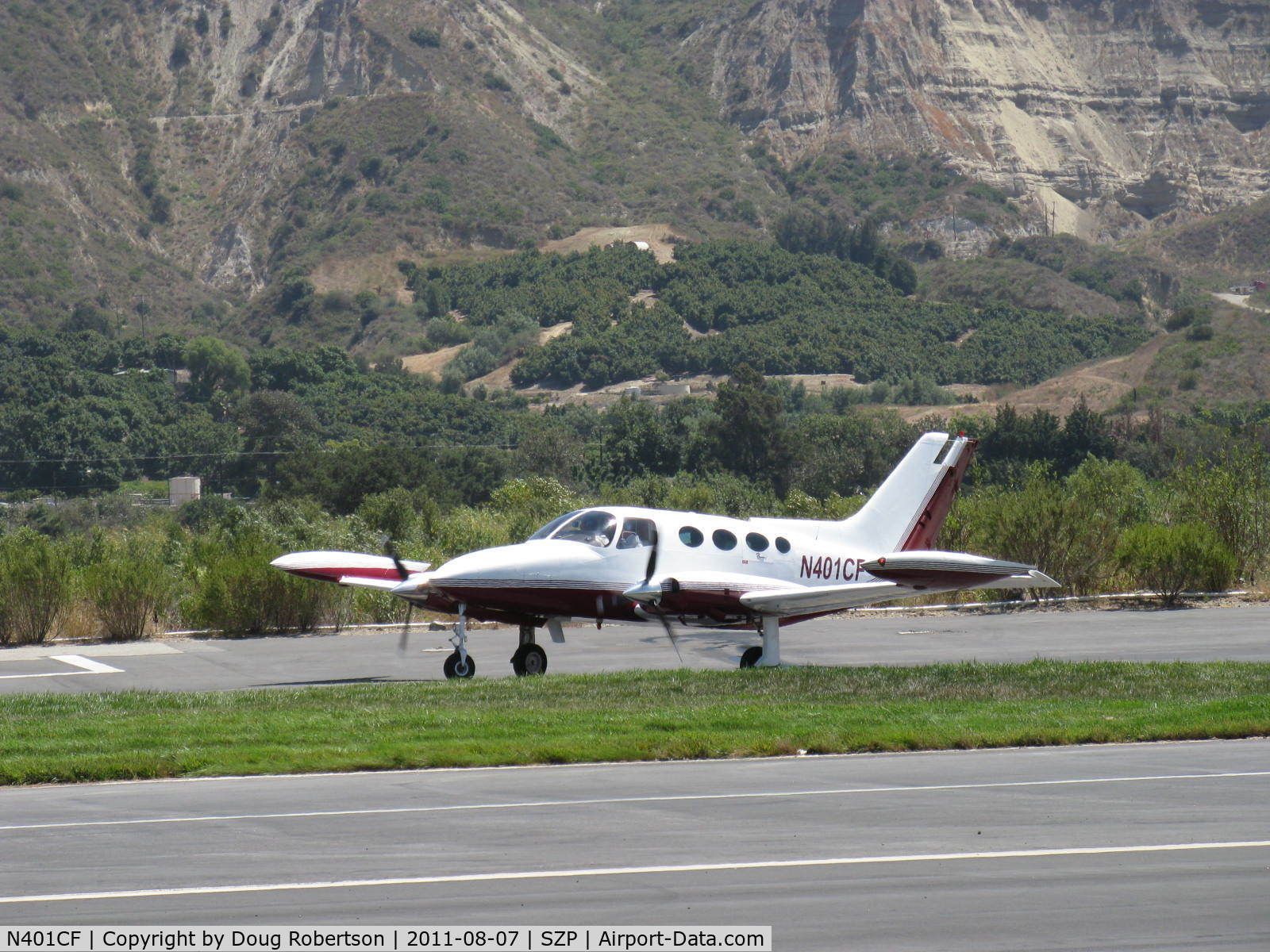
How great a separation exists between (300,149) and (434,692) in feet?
612

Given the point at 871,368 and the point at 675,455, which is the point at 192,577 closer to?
the point at 675,455

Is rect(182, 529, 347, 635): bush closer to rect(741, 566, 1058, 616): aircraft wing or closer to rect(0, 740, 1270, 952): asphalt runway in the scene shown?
rect(741, 566, 1058, 616): aircraft wing

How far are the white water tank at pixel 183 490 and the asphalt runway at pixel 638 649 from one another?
7584 centimetres

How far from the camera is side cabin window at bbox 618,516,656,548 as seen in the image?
2058 cm

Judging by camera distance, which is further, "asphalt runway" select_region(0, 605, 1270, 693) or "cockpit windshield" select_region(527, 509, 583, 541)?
"asphalt runway" select_region(0, 605, 1270, 693)

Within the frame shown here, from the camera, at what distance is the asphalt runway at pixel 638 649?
21438mm

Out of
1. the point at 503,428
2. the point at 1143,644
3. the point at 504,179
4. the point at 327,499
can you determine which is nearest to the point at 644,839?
the point at 1143,644

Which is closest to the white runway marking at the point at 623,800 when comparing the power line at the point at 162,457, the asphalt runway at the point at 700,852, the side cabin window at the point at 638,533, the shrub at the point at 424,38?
the asphalt runway at the point at 700,852

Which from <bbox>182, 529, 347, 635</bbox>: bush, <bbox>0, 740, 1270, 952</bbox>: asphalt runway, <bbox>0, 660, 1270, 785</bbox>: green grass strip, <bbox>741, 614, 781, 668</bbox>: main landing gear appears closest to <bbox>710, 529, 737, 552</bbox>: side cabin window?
<bbox>741, 614, 781, 668</bbox>: main landing gear

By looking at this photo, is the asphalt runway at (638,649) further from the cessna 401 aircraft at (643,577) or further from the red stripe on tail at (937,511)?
the red stripe on tail at (937,511)

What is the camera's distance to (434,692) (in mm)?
17750

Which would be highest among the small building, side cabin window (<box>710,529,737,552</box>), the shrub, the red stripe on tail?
the shrub

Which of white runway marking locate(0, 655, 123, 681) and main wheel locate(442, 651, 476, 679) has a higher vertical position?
main wheel locate(442, 651, 476, 679)

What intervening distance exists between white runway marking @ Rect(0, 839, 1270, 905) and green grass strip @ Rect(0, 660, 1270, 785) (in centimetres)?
460
